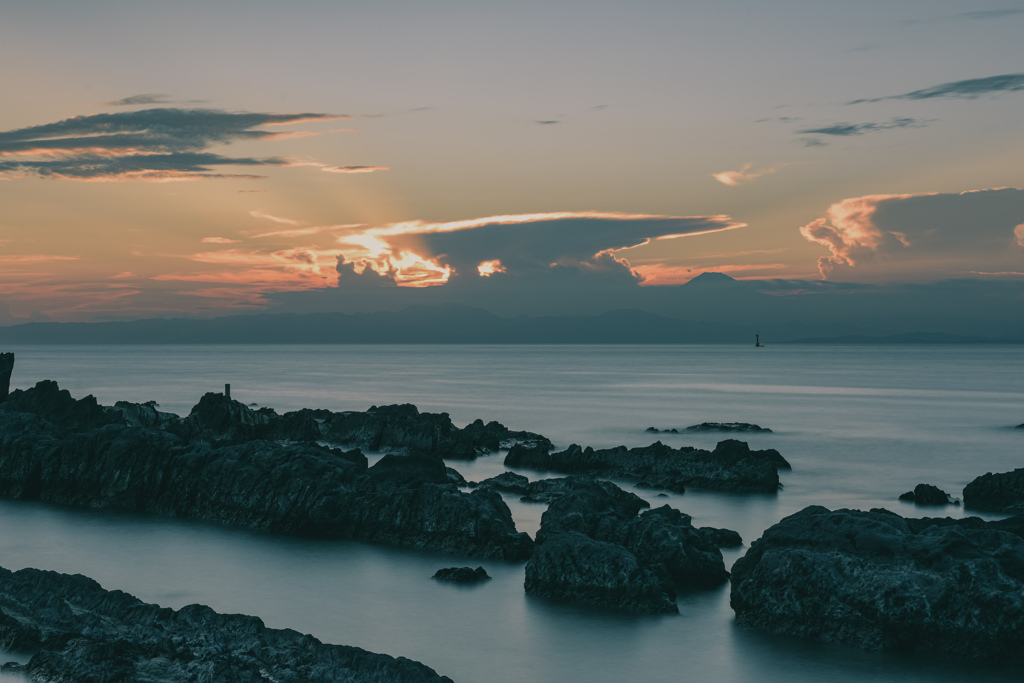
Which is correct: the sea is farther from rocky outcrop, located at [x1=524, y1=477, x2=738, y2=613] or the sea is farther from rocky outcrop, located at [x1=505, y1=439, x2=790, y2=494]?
rocky outcrop, located at [x1=505, y1=439, x2=790, y2=494]

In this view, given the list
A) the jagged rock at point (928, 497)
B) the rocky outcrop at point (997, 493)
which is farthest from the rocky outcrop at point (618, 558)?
the jagged rock at point (928, 497)

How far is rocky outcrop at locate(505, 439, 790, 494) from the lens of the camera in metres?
32.2

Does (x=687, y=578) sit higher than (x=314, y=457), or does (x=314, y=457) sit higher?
(x=314, y=457)

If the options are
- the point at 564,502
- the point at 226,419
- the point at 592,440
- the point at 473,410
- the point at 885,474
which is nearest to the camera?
the point at 564,502

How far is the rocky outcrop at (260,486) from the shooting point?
2262cm

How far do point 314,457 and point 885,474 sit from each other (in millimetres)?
27247

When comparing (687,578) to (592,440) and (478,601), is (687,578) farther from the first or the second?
(592,440)

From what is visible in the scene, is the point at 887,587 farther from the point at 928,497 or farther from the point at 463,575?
the point at 928,497

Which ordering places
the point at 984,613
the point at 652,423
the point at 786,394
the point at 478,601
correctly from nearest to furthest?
the point at 984,613 < the point at 478,601 < the point at 652,423 < the point at 786,394

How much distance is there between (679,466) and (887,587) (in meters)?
18.1

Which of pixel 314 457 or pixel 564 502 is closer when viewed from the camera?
pixel 564 502

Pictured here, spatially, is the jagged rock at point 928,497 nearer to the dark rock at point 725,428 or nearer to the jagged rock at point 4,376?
the dark rock at point 725,428

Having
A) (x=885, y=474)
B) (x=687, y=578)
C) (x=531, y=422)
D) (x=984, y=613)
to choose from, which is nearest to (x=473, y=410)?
(x=531, y=422)

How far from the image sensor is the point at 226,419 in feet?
146
